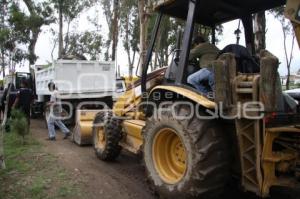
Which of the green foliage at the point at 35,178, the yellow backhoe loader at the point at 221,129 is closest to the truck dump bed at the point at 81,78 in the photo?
the green foliage at the point at 35,178

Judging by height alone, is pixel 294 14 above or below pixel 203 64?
above

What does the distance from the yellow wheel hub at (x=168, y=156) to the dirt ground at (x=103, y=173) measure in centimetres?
70

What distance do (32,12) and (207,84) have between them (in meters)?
28.3

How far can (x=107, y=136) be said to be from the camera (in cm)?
738

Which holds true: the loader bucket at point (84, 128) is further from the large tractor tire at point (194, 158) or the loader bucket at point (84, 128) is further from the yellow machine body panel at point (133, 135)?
the large tractor tire at point (194, 158)

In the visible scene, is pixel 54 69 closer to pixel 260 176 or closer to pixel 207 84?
pixel 207 84

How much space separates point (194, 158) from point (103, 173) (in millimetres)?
2973

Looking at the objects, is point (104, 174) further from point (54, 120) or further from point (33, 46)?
point (33, 46)

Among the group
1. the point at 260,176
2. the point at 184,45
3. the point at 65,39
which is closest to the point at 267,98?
the point at 260,176

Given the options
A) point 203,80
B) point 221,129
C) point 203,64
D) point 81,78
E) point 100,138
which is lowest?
point 100,138

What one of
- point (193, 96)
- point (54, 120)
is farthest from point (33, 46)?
point (193, 96)

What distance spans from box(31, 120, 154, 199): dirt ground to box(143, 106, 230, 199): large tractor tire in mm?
946

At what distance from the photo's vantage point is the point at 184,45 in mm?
5164

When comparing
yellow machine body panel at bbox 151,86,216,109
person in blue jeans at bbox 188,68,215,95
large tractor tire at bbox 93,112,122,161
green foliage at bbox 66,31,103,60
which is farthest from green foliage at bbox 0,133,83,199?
green foliage at bbox 66,31,103,60
